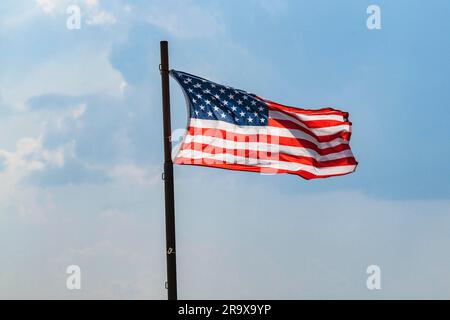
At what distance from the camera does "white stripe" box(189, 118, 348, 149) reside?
22.0 m

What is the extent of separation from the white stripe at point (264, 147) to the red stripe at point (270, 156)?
83 millimetres

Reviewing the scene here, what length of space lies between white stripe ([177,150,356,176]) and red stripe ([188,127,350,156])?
53 cm

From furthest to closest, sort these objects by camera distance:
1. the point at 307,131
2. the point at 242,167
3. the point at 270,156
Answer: the point at 307,131 → the point at 270,156 → the point at 242,167

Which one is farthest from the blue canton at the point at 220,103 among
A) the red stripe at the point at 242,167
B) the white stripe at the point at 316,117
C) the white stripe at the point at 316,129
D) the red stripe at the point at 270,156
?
the red stripe at the point at 242,167

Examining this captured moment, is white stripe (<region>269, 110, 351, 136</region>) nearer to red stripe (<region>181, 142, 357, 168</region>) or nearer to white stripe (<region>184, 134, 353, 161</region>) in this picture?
white stripe (<region>184, 134, 353, 161</region>)

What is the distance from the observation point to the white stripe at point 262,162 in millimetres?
21328

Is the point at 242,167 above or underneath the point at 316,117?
underneath

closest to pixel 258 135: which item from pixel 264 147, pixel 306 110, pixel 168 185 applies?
pixel 264 147

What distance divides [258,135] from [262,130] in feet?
0.64

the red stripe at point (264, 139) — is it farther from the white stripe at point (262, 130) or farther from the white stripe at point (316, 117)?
the white stripe at point (316, 117)

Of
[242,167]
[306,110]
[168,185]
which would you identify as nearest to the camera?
[168,185]

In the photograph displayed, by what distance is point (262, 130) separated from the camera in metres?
23.3

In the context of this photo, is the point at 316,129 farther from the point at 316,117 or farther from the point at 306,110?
the point at 306,110

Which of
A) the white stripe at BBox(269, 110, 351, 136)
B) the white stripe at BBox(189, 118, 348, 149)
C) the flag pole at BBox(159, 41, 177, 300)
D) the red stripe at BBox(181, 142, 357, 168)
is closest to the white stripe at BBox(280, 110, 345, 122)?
the white stripe at BBox(269, 110, 351, 136)
